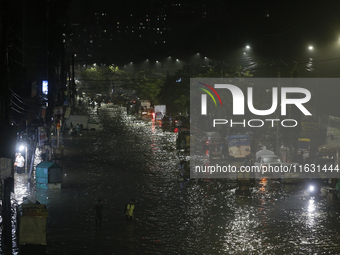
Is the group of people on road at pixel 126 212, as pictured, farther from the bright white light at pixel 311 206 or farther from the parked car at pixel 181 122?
the parked car at pixel 181 122

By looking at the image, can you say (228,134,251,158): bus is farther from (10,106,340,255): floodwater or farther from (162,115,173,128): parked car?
(162,115,173,128): parked car

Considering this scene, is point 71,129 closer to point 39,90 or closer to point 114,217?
A: point 39,90

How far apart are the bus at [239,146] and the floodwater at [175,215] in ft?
16.0

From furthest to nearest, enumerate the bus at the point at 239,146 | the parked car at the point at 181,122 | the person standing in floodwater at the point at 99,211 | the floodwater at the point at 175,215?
the parked car at the point at 181,122, the bus at the point at 239,146, the person standing in floodwater at the point at 99,211, the floodwater at the point at 175,215

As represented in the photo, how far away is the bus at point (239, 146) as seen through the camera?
110 feet

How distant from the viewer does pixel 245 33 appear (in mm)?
91000

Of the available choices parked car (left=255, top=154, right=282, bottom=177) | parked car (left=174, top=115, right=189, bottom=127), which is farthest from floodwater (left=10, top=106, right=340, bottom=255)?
parked car (left=174, top=115, right=189, bottom=127)

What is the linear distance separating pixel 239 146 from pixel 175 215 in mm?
15615

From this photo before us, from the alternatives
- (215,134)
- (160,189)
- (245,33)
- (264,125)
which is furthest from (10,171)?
(245,33)

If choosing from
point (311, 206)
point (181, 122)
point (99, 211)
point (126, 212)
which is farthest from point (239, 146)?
point (181, 122)

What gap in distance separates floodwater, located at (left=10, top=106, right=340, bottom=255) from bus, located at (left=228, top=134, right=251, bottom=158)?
16.0ft

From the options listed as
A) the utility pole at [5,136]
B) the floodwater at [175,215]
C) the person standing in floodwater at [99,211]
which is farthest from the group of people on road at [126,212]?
the utility pole at [5,136]

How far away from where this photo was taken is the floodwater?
14.8 metres

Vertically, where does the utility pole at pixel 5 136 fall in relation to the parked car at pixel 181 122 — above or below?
below
